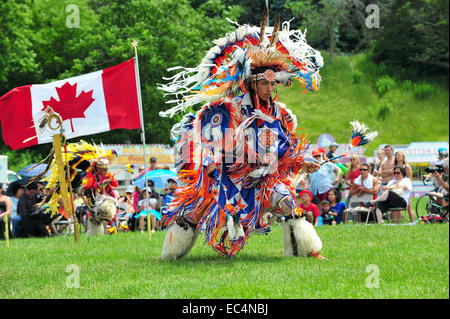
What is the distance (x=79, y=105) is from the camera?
10117mm

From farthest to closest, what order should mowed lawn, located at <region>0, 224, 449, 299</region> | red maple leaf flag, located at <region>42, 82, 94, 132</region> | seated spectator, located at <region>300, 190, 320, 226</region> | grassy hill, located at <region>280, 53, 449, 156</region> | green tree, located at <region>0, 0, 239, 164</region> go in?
grassy hill, located at <region>280, 53, 449, 156</region> < green tree, located at <region>0, 0, 239, 164</region> < seated spectator, located at <region>300, 190, 320, 226</region> < red maple leaf flag, located at <region>42, 82, 94, 132</region> < mowed lawn, located at <region>0, 224, 449, 299</region>

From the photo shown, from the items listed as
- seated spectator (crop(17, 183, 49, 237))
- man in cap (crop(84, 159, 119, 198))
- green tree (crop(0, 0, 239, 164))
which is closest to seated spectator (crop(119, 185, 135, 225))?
seated spectator (crop(17, 183, 49, 237))

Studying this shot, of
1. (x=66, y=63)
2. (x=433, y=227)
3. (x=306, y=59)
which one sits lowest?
(x=433, y=227)

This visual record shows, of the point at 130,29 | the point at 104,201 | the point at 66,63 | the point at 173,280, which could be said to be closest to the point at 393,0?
the point at 130,29

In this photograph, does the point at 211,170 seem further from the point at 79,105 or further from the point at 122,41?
the point at 122,41

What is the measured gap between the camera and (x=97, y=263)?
6.48 meters

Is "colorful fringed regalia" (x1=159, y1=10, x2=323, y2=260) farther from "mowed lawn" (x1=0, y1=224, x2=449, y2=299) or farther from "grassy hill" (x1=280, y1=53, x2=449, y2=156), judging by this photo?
"grassy hill" (x1=280, y1=53, x2=449, y2=156)

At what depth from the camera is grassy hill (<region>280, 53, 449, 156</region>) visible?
1048 inches

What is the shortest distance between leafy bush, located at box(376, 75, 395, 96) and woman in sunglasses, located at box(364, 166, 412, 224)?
16563 millimetres

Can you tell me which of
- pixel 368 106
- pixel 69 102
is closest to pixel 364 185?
pixel 69 102

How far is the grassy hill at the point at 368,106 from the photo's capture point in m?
26.6

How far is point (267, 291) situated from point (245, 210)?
1.74 meters

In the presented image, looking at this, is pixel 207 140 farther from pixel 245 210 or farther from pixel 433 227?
pixel 433 227

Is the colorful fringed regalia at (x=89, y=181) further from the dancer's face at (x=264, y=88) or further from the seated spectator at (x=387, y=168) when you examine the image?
the seated spectator at (x=387, y=168)
